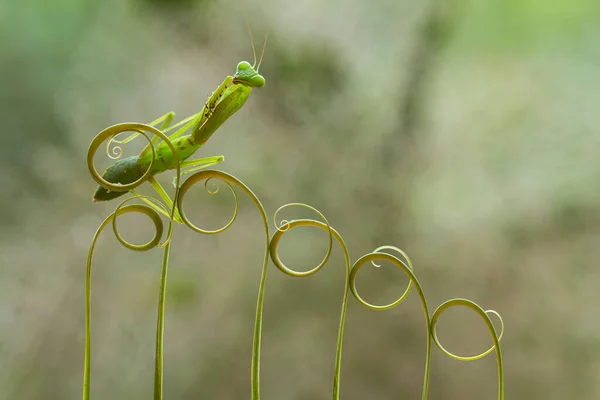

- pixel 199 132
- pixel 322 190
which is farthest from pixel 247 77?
pixel 322 190

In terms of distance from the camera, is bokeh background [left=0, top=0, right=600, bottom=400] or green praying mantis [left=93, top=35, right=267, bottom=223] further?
bokeh background [left=0, top=0, right=600, bottom=400]

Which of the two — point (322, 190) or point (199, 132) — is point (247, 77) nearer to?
point (199, 132)

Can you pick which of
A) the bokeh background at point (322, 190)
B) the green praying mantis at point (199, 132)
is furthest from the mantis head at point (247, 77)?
the bokeh background at point (322, 190)

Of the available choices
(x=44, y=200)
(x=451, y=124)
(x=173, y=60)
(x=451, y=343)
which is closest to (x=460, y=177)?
(x=451, y=124)

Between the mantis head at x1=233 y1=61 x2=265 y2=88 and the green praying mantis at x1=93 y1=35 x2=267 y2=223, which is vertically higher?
the mantis head at x1=233 y1=61 x2=265 y2=88

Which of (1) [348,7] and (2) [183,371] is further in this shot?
(1) [348,7]

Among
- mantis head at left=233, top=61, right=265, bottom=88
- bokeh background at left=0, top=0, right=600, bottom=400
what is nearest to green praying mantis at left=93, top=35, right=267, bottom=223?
mantis head at left=233, top=61, right=265, bottom=88

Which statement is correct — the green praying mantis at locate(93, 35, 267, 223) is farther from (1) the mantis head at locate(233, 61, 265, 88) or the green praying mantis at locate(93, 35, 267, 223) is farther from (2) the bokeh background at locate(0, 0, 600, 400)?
(2) the bokeh background at locate(0, 0, 600, 400)

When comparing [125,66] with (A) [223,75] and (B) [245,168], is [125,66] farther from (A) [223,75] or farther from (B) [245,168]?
(B) [245,168]
